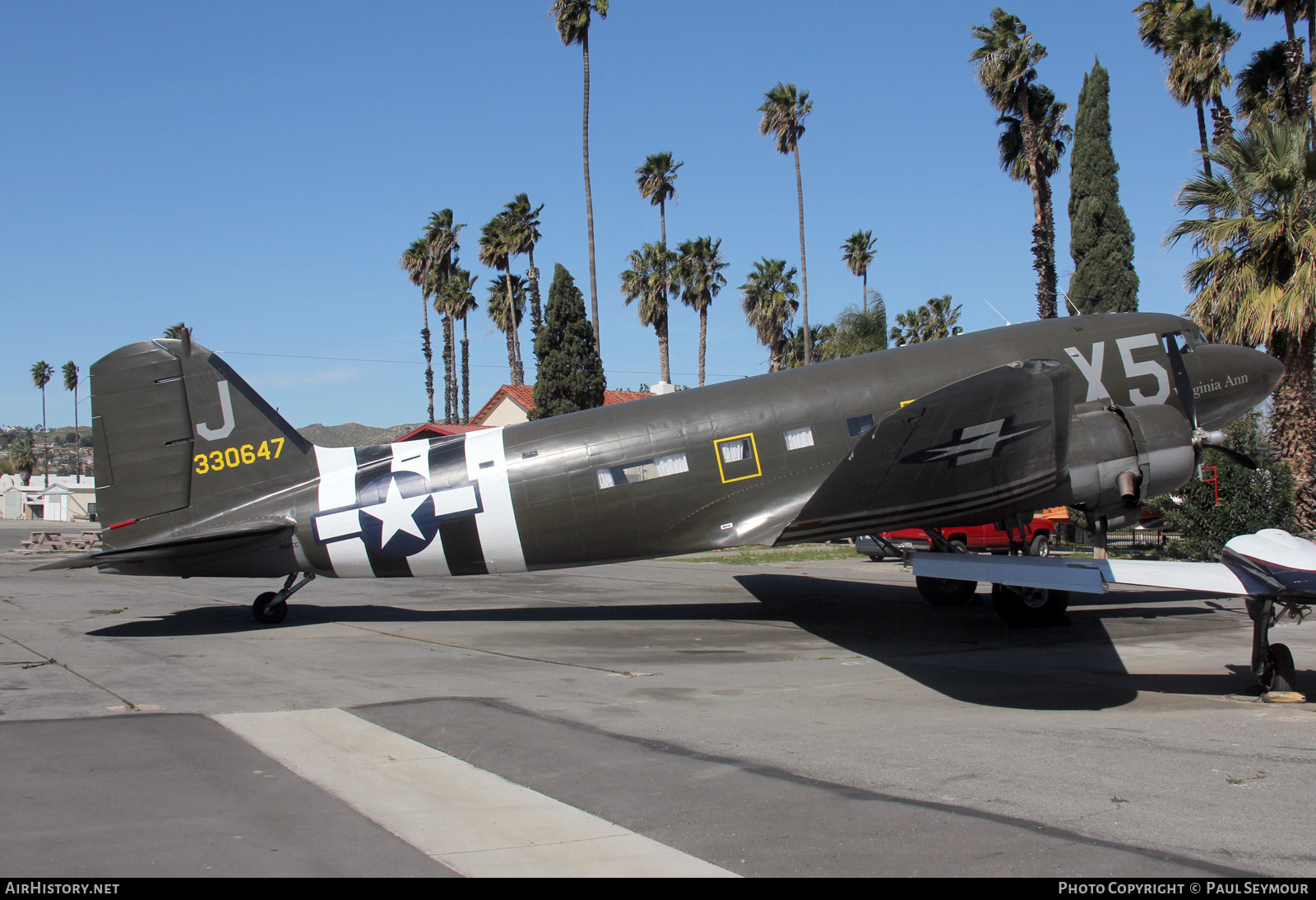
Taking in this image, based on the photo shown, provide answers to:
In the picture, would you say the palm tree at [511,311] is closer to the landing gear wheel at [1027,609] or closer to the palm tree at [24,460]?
the landing gear wheel at [1027,609]

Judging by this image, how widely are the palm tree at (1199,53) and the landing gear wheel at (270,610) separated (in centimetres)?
3119

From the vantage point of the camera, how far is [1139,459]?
38.8 ft

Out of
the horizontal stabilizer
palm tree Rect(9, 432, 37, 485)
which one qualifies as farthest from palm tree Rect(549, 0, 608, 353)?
palm tree Rect(9, 432, 37, 485)

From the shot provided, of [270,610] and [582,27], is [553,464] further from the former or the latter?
[582,27]

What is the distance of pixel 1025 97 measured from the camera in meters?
37.1

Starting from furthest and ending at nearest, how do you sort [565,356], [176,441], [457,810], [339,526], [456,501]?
[565,356], [176,441], [339,526], [456,501], [457,810]

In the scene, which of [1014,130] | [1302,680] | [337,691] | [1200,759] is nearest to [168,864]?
[337,691]

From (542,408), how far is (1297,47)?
3417 centimetres

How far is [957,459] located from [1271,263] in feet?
41.4

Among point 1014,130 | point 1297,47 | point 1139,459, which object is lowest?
point 1139,459

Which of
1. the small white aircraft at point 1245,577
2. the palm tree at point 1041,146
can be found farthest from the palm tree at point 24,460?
the small white aircraft at point 1245,577

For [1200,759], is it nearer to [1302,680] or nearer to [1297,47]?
[1302,680]

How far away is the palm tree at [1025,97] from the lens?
36.8m

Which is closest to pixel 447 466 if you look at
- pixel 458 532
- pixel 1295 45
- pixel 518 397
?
pixel 458 532
